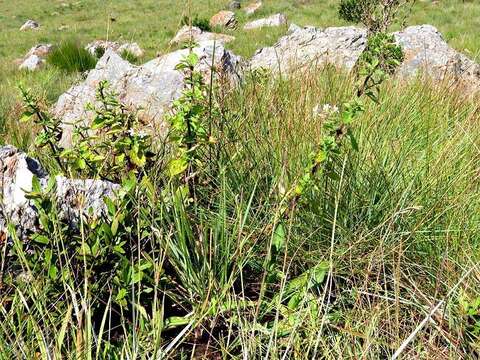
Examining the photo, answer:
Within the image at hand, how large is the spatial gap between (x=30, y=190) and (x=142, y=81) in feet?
7.11

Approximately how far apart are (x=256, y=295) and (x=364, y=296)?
0.39 meters

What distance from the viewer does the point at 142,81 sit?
12.5ft

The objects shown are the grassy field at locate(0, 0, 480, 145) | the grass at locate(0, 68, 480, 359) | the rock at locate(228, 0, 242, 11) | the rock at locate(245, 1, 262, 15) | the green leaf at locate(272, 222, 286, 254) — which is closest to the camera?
the grass at locate(0, 68, 480, 359)

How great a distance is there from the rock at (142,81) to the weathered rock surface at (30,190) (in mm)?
1495

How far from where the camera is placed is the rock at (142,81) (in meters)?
3.61

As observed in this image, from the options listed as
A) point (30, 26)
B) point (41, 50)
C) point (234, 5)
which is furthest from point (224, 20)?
point (30, 26)

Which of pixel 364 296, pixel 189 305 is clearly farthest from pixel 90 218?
pixel 364 296

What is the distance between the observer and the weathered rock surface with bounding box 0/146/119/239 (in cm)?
175

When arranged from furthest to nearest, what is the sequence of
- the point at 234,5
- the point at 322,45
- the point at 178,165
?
the point at 234,5 < the point at 322,45 < the point at 178,165

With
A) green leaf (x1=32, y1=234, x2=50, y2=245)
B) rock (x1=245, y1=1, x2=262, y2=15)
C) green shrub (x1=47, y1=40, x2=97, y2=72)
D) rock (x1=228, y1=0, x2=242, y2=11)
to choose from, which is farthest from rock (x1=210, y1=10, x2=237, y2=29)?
green leaf (x1=32, y1=234, x2=50, y2=245)

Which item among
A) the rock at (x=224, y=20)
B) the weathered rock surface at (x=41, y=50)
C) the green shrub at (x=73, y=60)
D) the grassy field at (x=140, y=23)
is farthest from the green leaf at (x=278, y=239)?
the rock at (x=224, y=20)

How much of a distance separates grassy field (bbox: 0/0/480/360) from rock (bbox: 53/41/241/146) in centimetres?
96

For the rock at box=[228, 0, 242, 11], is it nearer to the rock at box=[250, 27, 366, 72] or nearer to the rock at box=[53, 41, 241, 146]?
the rock at box=[250, 27, 366, 72]

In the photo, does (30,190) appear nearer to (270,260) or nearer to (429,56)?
(270,260)
